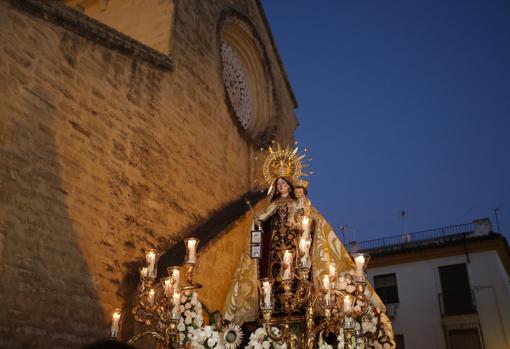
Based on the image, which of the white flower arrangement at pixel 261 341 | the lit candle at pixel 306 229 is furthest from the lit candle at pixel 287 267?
the white flower arrangement at pixel 261 341

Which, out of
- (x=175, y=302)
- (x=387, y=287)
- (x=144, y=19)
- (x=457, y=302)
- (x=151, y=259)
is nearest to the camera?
(x=175, y=302)

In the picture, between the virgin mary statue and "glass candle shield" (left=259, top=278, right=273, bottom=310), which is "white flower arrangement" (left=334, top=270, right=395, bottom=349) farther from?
"glass candle shield" (left=259, top=278, right=273, bottom=310)

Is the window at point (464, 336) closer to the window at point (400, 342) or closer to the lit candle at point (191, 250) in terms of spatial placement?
the window at point (400, 342)

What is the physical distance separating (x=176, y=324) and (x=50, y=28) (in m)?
4.05

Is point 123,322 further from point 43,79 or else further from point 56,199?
point 43,79

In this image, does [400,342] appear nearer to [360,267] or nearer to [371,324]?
[371,324]

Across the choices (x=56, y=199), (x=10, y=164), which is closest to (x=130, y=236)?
(x=56, y=199)

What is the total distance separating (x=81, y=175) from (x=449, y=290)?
39.9 feet

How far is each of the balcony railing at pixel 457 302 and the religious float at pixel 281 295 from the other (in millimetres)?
9234

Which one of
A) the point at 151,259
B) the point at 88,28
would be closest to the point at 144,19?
the point at 88,28

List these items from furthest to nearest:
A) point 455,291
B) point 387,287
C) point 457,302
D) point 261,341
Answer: point 387,287
point 455,291
point 457,302
point 261,341

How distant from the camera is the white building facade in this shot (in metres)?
14.5

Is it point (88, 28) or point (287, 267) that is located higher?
point (88, 28)

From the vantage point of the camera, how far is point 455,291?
15.0 m
